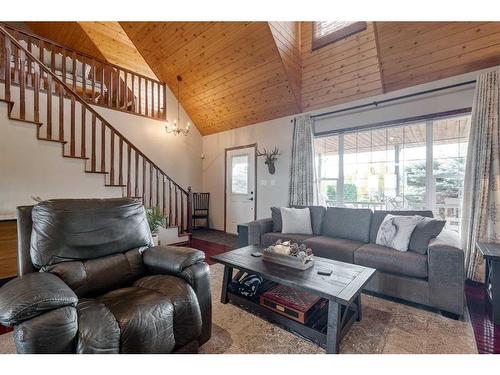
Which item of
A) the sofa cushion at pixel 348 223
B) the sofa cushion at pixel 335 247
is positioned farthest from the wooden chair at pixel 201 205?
the sofa cushion at pixel 335 247

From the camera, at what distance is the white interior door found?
5.34 metres

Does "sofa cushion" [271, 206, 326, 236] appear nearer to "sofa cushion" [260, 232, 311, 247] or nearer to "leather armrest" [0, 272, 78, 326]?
"sofa cushion" [260, 232, 311, 247]

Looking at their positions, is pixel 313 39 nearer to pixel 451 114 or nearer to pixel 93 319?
A: pixel 451 114

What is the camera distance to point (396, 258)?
91.0 inches

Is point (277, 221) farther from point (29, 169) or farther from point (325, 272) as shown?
point (29, 169)

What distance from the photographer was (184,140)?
19.6 feet

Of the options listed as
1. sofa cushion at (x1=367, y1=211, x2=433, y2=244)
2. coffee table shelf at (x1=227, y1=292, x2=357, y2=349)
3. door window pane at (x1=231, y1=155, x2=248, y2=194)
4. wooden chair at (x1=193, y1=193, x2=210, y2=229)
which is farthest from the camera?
wooden chair at (x1=193, y1=193, x2=210, y2=229)

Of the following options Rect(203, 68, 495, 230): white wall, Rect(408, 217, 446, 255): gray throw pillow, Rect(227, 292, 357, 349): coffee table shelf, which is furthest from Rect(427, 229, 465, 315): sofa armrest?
Rect(203, 68, 495, 230): white wall

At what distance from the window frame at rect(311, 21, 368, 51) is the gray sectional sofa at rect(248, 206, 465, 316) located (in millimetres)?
2516

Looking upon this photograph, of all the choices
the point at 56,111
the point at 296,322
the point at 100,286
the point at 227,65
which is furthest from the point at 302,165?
the point at 56,111

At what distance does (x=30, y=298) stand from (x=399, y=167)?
411cm

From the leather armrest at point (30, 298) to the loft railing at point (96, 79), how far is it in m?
3.52
